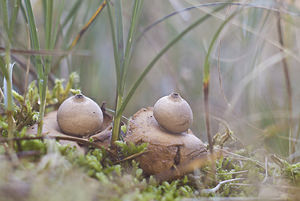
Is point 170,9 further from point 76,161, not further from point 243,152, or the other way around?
point 76,161

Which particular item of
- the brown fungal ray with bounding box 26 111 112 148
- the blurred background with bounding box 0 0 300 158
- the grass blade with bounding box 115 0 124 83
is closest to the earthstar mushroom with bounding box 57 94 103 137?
the brown fungal ray with bounding box 26 111 112 148

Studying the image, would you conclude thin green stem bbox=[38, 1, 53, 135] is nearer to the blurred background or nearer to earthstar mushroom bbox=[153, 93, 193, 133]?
earthstar mushroom bbox=[153, 93, 193, 133]

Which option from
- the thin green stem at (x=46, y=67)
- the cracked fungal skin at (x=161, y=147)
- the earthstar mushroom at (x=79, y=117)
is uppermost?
the thin green stem at (x=46, y=67)

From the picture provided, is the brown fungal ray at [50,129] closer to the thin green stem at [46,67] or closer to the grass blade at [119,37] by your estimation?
the thin green stem at [46,67]

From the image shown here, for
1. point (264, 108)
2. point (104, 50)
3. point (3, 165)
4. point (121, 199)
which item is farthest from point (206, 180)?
point (104, 50)

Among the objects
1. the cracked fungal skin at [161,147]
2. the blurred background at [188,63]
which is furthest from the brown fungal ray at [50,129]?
the blurred background at [188,63]

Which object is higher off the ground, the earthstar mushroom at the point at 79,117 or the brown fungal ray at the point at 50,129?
the earthstar mushroom at the point at 79,117

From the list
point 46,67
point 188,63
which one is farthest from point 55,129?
point 188,63
